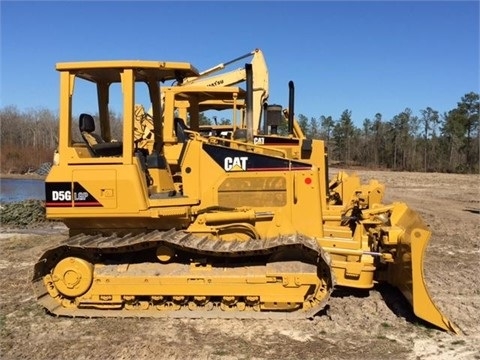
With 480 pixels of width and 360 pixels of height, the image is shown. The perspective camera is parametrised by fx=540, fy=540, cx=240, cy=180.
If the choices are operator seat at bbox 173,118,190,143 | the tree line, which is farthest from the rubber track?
the tree line

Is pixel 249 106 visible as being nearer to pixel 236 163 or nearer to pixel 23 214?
pixel 236 163

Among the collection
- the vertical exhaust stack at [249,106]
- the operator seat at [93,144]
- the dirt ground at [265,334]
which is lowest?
the dirt ground at [265,334]

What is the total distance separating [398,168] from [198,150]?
197ft

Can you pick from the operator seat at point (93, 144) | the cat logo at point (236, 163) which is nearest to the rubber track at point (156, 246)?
the cat logo at point (236, 163)

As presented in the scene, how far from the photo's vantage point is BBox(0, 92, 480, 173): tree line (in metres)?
53.7

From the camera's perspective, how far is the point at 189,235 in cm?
634

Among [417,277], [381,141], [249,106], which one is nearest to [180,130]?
[249,106]

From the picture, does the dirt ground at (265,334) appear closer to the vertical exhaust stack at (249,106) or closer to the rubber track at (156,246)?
the rubber track at (156,246)

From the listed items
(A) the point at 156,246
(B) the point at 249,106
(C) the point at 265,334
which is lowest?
(C) the point at 265,334

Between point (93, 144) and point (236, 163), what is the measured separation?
174 centimetres

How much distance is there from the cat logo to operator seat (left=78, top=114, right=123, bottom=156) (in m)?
1.28

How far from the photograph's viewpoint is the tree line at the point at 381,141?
176ft

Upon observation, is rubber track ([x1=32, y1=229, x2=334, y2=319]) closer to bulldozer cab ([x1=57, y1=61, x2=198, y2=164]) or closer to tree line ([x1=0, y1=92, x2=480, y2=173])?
bulldozer cab ([x1=57, y1=61, x2=198, y2=164])

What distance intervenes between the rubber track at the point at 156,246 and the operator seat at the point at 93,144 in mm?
994
